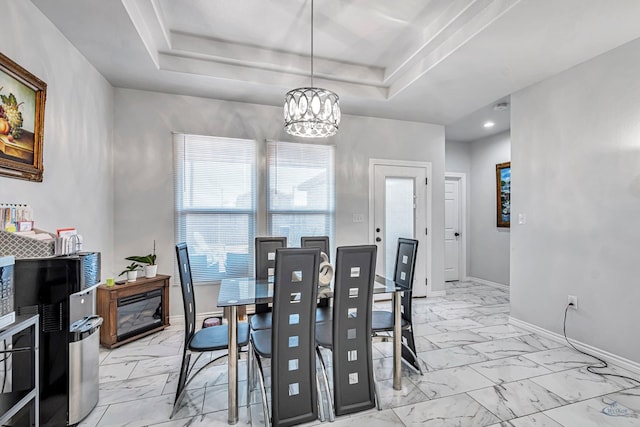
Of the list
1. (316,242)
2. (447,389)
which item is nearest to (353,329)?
(447,389)

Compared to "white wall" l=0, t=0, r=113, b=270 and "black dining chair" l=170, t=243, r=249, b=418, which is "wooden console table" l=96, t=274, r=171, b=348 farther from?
"black dining chair" l=170, t=243, r=249, b=418

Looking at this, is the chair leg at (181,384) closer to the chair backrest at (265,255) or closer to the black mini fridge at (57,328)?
the black mini fridge at (57,328)

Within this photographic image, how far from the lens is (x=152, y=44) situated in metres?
2.75

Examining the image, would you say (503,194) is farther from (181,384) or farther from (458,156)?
(181,384)

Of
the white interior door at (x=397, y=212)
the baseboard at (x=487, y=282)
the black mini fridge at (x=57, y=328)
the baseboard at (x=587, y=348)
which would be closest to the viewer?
the black mini fridge at (x=57, y=328)

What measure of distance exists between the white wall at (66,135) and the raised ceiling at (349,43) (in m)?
0.17

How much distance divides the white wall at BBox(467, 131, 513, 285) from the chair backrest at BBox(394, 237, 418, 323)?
11.9 feet

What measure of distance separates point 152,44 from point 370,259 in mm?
2672

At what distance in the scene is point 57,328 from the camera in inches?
70.2

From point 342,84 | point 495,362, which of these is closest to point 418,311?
point 495,362

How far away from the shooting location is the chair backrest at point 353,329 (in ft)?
6.18

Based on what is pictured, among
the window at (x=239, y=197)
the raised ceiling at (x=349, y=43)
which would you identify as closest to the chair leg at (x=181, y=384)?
the window at (x=239, y=197)

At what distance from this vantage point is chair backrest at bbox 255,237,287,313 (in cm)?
280

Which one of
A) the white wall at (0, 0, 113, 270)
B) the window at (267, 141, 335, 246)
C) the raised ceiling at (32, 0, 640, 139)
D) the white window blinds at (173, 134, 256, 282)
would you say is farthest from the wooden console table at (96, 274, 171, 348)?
the raised ceiling at (32, 0, 640, 139)
